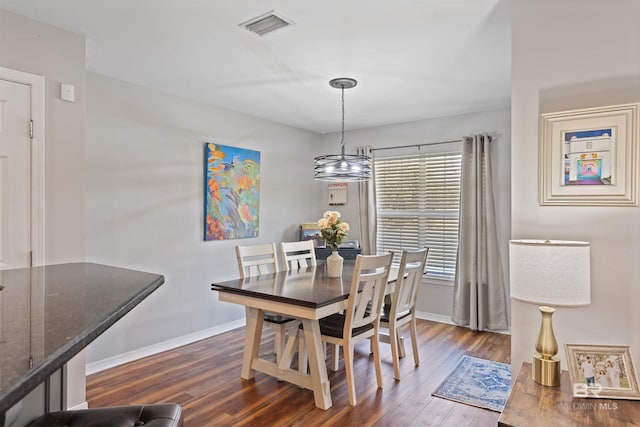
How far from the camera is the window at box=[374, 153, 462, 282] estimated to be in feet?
15.4

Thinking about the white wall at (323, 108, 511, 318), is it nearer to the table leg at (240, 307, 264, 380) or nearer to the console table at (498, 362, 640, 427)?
the table leg at (240, 307, 264, 380)

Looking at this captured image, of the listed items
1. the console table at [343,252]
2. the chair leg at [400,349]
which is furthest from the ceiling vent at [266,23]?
the console table at [343,252]

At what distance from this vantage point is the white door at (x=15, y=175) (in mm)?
2281

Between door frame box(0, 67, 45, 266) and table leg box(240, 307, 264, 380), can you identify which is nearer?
door frame box(0, 67, 45, 266)

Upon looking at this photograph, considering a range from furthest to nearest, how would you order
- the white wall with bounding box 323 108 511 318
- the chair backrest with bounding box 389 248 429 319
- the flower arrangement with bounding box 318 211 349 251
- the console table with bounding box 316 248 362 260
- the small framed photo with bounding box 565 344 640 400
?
1. the console table with bounding box 316 248 362 260
2. the white wall with bounding box 323 108 511 318
3. the flower arrangement with bounding box 318 211 349 251
4. the chair backrest with bounding box 389 248 429 319
5. the small framed photo with bounding box 565 344 640 400

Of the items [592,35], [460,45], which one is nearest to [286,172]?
[460,45]

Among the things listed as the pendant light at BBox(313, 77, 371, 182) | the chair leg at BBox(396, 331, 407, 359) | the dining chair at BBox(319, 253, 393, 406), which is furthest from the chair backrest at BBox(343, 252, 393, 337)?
the pendant light at BBox(313, 77, 371, 182)

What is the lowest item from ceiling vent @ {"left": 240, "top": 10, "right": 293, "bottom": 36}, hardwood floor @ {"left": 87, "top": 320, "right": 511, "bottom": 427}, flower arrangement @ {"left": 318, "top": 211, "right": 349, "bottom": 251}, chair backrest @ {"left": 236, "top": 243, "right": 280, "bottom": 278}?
hardwood floor @ {"left": 87, "top": 320, "right": 511, "bottom": 427}

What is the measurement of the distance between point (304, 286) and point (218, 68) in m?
1.86

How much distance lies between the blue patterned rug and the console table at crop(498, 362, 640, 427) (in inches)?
48.6

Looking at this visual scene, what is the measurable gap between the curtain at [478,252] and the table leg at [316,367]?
234 centimetres

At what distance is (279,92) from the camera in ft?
12.4

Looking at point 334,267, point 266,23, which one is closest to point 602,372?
point 334,267

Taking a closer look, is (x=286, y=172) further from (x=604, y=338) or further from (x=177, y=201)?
(x=604, y=338)
